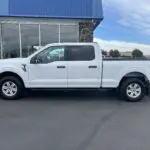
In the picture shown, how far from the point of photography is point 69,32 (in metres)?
20.6

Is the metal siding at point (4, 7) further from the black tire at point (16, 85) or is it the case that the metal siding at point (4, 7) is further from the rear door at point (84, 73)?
the rear door at point (84, 73)

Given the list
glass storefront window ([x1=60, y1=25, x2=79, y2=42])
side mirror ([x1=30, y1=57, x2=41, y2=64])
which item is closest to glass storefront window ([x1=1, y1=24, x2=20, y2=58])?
glass storefront window ([x1=60, y1=25, x2=79, y2=42])

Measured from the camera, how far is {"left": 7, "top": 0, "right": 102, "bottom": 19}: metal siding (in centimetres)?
1973

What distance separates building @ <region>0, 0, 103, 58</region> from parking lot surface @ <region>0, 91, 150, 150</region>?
8597 millimetres

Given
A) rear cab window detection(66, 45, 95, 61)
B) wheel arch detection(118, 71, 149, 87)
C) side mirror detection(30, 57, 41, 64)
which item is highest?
rear cab window detection(66, 45, 95, 61)

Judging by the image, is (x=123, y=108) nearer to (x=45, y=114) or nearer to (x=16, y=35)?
(x=45, y=114)

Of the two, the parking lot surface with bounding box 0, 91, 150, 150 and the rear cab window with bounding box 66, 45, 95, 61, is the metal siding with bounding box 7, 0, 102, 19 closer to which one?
the rear cab window with bounding box 66, 45, 95, 61

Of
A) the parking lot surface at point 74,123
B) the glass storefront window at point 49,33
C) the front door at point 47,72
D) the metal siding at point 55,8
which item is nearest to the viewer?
the parking lot surface at point 74,123

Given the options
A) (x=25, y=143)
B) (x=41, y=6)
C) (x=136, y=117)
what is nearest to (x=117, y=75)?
(x=136, y=117)

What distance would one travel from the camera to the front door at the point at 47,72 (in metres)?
11.4

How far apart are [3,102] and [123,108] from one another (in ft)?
12.0

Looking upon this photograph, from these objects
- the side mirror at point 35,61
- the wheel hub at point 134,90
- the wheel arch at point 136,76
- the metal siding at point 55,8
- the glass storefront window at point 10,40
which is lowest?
the wheel hub at point 134,90

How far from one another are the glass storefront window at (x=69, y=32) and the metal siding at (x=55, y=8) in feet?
2.58

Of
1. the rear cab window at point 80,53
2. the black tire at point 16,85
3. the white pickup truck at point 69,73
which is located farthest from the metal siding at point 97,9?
the black tire at point 16,85
